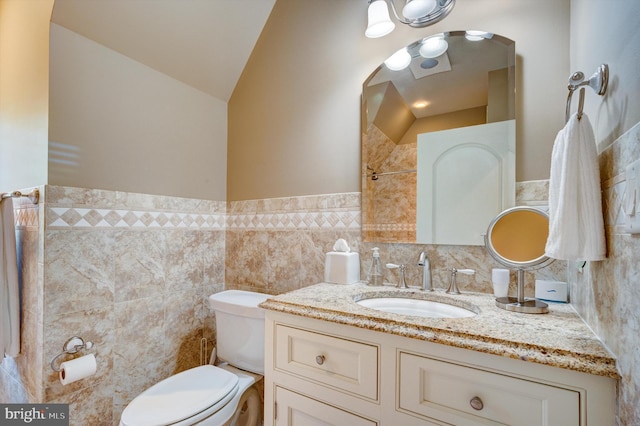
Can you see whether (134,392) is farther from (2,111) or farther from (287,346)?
(2,111)

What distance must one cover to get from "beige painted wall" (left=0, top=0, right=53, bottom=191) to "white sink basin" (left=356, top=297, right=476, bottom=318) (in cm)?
160

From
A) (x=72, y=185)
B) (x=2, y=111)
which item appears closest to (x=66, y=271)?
(x=72, y=185)

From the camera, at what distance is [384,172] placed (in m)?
1.46

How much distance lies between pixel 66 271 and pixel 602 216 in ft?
6.40

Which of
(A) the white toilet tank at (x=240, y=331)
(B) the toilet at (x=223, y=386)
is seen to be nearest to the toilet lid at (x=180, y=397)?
(B) the toilet at (x=223, y=386)

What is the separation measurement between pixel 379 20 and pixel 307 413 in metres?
1.71

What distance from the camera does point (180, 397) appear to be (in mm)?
1177

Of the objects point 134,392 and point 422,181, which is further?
point 134,392

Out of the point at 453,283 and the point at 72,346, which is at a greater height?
the point at 453,283

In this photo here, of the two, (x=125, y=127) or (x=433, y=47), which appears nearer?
(x=433, y=47)

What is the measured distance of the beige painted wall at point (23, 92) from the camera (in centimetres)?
131

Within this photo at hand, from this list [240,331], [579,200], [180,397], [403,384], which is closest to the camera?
[579,200]

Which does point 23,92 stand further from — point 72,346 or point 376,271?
point 376,271

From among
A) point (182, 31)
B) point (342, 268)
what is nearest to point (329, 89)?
point (182, 31)
